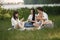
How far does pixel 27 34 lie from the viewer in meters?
3.38

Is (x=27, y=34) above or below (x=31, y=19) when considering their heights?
below

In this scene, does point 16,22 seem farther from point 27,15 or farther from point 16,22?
point 27,15

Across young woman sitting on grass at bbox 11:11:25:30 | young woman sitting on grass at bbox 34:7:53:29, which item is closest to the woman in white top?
young woman sitting on grass at bbox 11:11:25:30

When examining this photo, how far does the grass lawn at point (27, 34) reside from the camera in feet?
11.0

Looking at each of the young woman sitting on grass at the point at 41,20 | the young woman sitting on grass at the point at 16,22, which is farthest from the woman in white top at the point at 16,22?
the young woman sitting on grass at the point at 41,20

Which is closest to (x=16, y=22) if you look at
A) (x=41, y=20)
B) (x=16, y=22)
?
(x=16, y=22)

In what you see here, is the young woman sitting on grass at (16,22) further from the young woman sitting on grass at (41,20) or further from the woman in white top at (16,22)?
the young woman sitting on grass at (41,20)

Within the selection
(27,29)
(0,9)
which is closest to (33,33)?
(27,29)

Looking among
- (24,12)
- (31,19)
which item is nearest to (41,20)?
(31,19)

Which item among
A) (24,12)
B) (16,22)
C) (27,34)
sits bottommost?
(27,34)

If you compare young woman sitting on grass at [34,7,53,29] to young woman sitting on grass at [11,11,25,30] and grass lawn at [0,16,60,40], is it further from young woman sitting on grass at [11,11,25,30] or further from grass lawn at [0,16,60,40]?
young woman sitting on grass at [11,11,25,30]

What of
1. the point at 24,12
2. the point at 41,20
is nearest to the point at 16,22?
the point at 24,12

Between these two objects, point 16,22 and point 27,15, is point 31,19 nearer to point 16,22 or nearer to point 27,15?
point 27,15

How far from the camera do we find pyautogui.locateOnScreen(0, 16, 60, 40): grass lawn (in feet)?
11.0
